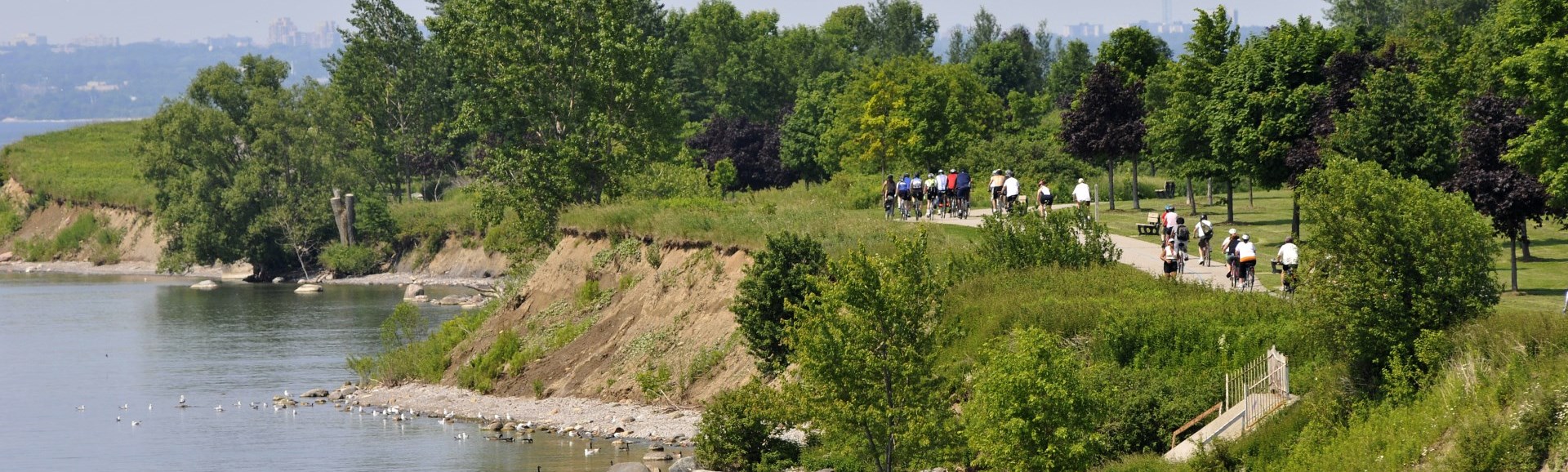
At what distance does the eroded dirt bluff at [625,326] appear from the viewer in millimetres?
50719

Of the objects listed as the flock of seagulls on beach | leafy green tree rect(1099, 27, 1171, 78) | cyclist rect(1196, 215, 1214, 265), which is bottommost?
the flock of seagulls on beach

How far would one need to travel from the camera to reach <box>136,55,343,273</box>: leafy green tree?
353ft

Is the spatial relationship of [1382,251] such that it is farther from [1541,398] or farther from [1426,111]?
[1426,111]

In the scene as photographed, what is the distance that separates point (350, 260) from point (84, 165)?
148 ft

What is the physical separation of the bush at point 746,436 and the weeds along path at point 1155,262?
30.1 ft

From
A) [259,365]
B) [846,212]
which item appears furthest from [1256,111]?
[259,365]

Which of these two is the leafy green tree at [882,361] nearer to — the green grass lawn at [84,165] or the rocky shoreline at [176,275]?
the rocky shoreline at [176,275]

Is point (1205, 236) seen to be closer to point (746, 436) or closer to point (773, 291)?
point (773, 291)

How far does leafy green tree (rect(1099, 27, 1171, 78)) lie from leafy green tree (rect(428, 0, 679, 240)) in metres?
18.7

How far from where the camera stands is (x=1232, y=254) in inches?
1665

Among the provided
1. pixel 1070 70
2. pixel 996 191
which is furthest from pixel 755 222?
pixel 1070 70

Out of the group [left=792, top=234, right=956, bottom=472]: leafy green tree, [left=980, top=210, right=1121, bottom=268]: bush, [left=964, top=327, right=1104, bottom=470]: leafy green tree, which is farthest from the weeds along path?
→ [left=964, top=327, right=1104, bottom=470]: leafy green tree

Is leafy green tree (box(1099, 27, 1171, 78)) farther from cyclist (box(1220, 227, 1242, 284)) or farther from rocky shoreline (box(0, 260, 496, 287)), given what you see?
rocky shoreline (box(0, 260, 496, 287))

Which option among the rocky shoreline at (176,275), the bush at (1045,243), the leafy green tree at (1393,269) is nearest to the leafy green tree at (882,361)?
the leafy green tree at (1393,269)
